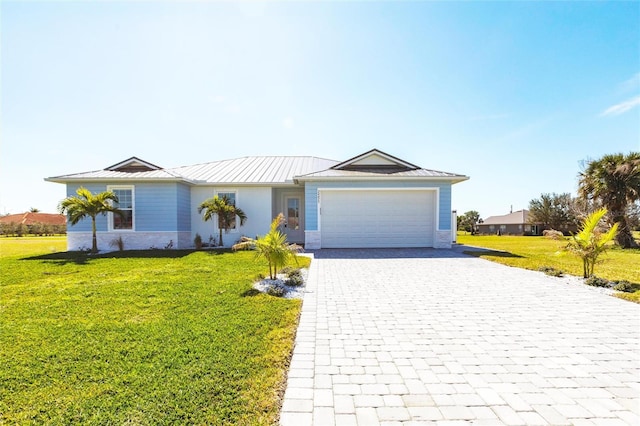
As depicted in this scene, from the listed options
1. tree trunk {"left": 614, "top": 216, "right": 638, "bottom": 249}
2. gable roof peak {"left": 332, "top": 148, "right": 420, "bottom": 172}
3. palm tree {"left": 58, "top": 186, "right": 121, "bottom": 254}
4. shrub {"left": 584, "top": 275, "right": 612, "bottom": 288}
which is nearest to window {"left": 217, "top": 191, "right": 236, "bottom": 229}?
palm tree {"left": 58, "top": 186, "right": 121, "bottom": 254}

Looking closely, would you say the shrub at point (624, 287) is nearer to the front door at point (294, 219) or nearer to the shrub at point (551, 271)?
the shrub at point (551, 271)

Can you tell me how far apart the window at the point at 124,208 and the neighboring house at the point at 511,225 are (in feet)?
156

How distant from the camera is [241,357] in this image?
306 cm

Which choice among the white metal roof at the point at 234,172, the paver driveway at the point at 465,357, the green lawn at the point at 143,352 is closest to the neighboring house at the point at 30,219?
the white metal roof at the point at 234,172

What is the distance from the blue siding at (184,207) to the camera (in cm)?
1321

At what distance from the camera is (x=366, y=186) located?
41.8ft

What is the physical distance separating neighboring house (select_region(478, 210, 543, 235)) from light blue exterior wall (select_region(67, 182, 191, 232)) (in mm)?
46097

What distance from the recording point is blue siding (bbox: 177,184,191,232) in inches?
520

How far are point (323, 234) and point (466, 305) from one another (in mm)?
8404

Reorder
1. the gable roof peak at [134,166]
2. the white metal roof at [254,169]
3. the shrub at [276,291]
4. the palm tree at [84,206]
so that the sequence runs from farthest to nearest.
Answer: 1. the white metal roof at [254,169]
2. the gable roof peak at [134,166]
3. the palm tree at [84,206]
4. the shrub at [276,291]

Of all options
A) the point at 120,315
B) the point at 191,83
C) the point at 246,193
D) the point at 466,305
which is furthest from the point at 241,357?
the point at 246,193

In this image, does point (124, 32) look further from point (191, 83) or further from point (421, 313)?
point (421, 313)

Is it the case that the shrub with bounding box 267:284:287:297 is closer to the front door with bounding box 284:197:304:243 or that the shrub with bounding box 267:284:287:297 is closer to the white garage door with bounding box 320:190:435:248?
the white garage door with bounding box 320:190:435:248

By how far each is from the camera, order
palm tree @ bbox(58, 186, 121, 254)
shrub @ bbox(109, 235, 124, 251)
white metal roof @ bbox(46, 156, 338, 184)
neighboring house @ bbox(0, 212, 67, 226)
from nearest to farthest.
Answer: palm tree @ bbox(58, 186, 121, 254)
white metal roof @ bbox(46, 156, 338, 184)
shrub @ bbox(109, 235, 124, 251)
neighboring house @ bbox(0, 212, 67, 226)
